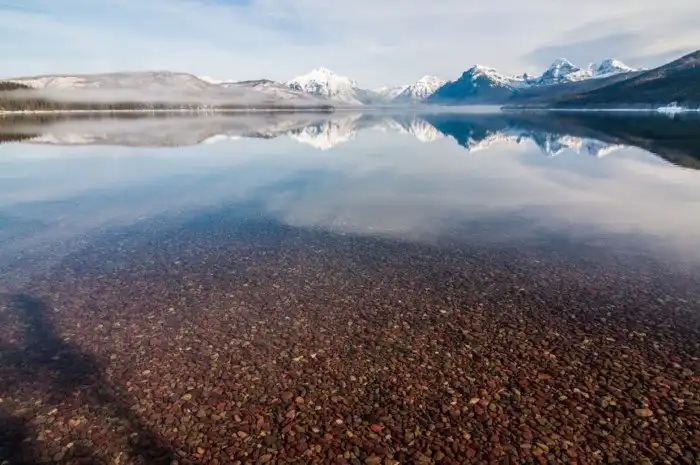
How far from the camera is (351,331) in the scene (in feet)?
58.9

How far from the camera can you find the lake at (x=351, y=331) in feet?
40.5

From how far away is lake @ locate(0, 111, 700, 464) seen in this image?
12.4 meters

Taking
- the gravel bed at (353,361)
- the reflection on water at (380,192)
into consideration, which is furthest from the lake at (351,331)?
the reflection on water at (380,192)

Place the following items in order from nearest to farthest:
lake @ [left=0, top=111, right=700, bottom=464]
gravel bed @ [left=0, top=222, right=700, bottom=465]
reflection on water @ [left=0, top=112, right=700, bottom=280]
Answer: gravel bed @ [left=0, top=222, right=700, bottom=465] < lake @ [left=0, top=111, right=700, bottom=464] < reflection on water @ [left=0, top=112, right=700, bottom=280]

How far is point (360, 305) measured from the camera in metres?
20.2

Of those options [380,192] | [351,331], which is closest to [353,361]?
[351,331]

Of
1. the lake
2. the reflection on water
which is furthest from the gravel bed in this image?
the reflection on water

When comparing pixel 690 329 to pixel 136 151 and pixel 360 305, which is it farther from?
pixel 136 151

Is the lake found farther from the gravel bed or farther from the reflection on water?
the reflection on water

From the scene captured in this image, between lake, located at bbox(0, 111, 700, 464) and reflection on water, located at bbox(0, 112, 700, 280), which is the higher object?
reflection on water, located at bbox(0, 112, 700, 280)

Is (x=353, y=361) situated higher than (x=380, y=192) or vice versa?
(x=380, y=192)

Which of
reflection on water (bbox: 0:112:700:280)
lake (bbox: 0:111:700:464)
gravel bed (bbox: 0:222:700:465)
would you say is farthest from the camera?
reflection on water (bbox: 0:112:700:280)

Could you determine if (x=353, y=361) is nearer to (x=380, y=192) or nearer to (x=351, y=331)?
(x=351, y=331)

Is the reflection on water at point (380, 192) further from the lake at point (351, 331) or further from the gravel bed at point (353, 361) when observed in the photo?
the gravel bed at point (353, 361)
